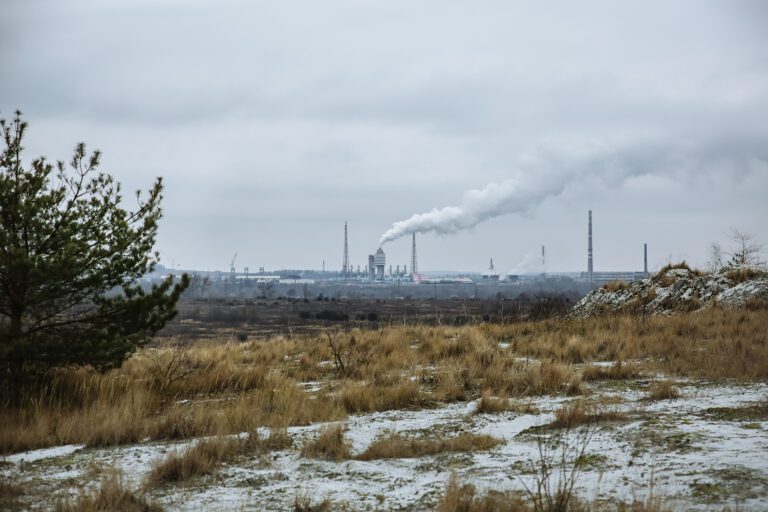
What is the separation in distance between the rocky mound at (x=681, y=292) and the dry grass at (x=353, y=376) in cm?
180

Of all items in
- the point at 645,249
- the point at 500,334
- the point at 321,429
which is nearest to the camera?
the point at 321,429

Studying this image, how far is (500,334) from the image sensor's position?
1266cm

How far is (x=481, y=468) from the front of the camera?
13.1 ft

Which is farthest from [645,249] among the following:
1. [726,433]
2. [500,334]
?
[726,433]

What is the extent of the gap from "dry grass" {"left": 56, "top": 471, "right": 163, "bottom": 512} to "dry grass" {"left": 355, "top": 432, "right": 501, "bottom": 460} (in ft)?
5.15

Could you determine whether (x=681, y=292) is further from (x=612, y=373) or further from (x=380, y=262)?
(x=380, y=262)

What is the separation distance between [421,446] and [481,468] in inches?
25.4

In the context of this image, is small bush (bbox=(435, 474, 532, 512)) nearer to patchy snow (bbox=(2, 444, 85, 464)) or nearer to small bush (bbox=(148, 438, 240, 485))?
small bush (bbox=(148, 438, 240, 485))

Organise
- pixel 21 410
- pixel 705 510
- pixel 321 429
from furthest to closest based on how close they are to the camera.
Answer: pixel 21 410, pixel 321 429, pixel 705 510

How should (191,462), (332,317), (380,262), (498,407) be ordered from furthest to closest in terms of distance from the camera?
1. (380,262)
2. (332,317)
3. (498,407)
4. (191,462)

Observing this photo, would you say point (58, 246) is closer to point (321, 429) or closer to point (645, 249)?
point (321, 429)

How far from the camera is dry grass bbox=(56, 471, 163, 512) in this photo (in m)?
3.35

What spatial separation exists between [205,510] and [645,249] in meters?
111

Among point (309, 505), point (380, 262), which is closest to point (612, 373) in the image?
point (309, 505)
